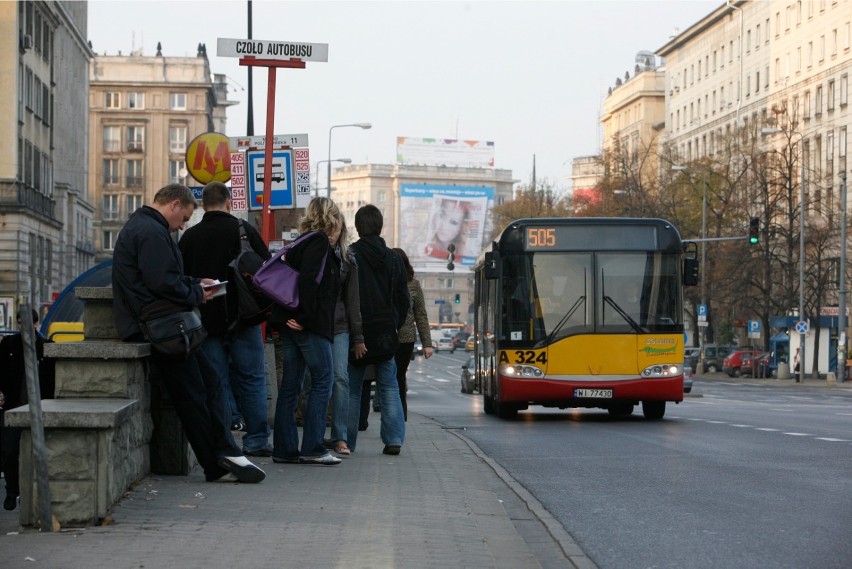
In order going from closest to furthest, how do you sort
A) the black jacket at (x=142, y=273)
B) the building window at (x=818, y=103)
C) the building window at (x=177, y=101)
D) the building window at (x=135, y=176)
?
1. the black jacket at (x=142, y=273)
2. the building window at (x=818, y=103)
3. the building window at (x=135, y=176)
4. the building window at (x=177, y=101)

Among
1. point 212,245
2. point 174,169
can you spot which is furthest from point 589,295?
point 174,169

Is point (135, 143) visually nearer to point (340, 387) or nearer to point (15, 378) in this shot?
point (340, 387)

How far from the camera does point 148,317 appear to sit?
9.78 m

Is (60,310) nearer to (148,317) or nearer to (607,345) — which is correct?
(607,345)

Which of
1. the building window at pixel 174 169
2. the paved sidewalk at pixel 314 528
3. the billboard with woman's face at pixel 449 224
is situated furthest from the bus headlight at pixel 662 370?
the billboard with woman's face at pixel 449 224

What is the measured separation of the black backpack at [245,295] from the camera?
461 inches

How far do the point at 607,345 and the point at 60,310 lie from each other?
7678 millimetres

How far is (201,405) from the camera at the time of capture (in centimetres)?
1020

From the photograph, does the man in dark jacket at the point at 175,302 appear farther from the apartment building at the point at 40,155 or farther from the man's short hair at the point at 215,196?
the apartment building at the point at 40,155

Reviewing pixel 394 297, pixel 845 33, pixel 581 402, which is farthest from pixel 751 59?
pixel 394 297

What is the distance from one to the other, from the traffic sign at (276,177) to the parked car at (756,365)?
2294 inches

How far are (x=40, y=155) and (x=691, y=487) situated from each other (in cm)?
6145

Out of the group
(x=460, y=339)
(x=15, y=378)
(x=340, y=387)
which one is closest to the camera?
(x=15, y=378)

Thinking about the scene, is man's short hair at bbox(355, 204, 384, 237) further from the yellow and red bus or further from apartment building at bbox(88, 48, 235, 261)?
apartment building at bbox(88, 48, 235, 261)
